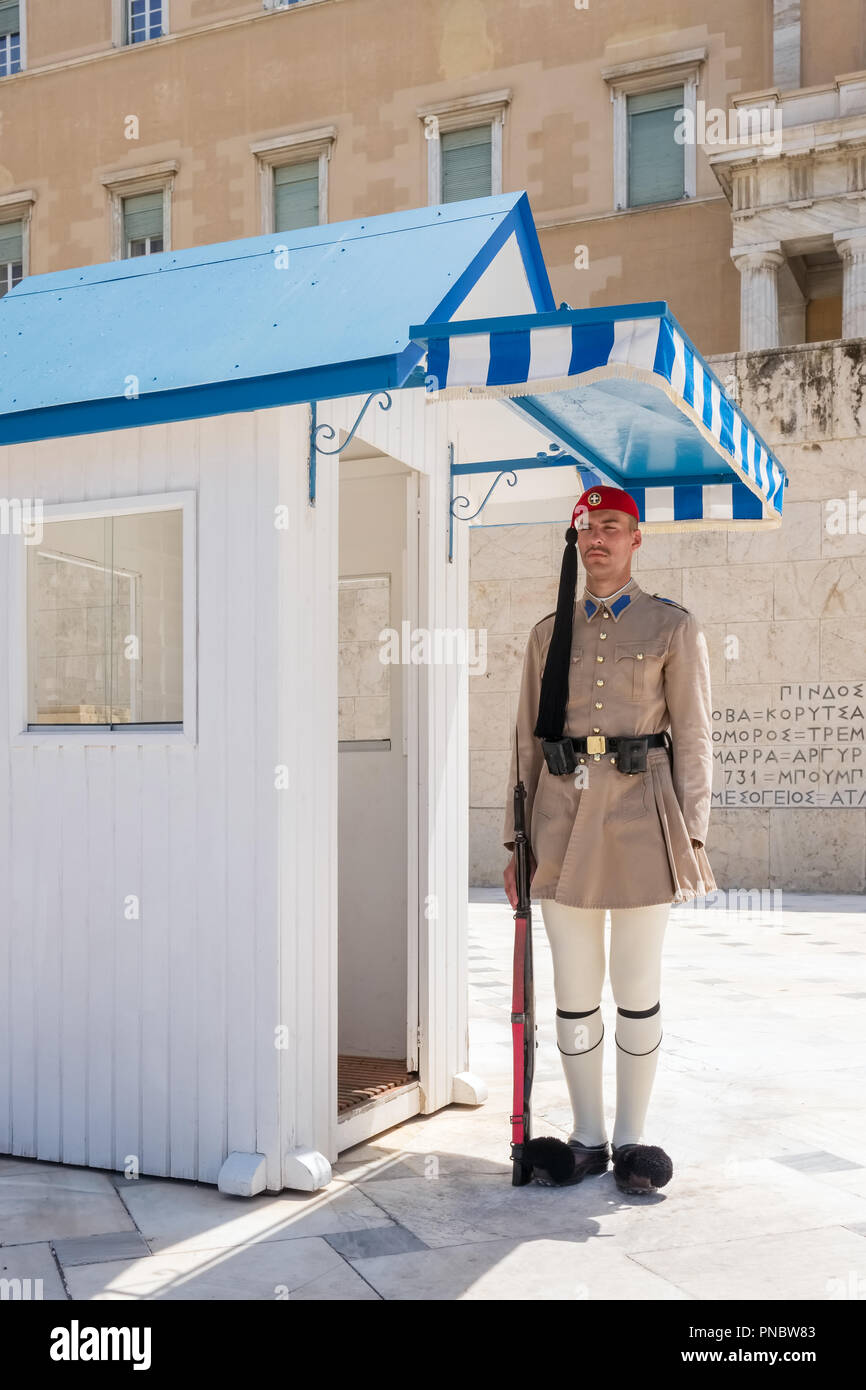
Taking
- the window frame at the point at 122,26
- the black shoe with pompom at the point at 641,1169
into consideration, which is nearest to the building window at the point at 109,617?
the black shoe with pompom at the point at 641,1169

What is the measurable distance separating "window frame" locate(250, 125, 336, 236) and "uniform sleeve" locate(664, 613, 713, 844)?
2077cm

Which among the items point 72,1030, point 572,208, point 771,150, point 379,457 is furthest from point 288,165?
point 72,1030

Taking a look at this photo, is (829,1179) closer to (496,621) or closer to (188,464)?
(188,464)

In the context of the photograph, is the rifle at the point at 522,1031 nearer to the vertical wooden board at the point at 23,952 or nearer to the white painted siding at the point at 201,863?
the white painted siding at the point at 201,863

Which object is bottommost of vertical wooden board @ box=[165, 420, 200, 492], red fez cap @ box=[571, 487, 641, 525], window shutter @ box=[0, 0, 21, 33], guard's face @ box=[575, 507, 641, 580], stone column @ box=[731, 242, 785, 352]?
guard's face @ box=[575, 507, 641, 580]

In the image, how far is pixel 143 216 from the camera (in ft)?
85.0

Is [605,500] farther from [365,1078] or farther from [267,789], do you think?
[365,1078]

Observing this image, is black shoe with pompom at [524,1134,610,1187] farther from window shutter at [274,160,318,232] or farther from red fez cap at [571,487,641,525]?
window shutter at [274,160,318,232]

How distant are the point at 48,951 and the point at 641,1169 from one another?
2145 mm

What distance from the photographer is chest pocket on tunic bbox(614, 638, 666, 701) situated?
14.9 feet

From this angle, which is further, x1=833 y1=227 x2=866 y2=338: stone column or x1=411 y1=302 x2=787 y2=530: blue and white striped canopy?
x1=833 y1=227 x2=866 y2=338: stone column

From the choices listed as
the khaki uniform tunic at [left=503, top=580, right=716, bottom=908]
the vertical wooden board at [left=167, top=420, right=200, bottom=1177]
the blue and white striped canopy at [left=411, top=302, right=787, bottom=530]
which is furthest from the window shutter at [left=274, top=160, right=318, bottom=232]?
the khaki uniform tunic at [left=503, top=580, right=716, bottom=908]

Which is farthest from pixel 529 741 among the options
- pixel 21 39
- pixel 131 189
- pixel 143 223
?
pixel 21 39

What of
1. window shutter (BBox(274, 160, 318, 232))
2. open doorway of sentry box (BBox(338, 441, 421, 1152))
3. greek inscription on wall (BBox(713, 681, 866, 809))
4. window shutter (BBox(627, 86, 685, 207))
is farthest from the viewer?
window shutter (BBox(274, 160, 318, 232))
